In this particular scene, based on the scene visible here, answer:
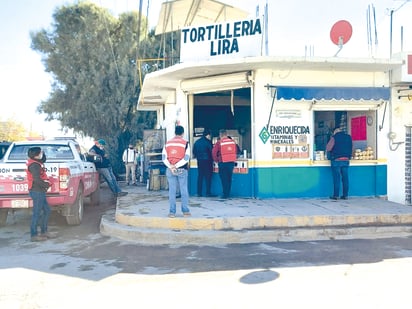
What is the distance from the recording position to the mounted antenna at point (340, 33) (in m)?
10.4

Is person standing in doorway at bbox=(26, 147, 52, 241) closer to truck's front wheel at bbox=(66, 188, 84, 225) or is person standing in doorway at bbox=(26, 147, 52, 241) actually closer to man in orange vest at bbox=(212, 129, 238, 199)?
truck's front wheel at bbox=(66, 188, 84, 225)

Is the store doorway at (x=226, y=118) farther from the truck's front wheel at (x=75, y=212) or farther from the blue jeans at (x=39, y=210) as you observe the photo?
the blue jeans at (x=39, y=210)

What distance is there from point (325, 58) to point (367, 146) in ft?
9.96

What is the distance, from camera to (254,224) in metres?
7.86

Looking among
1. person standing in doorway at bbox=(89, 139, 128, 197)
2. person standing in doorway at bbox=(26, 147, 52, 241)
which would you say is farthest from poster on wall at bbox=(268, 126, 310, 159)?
person standing in doorway at bbox=(26, 147, 52, 241)

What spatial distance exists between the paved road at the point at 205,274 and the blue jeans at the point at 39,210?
325 mm

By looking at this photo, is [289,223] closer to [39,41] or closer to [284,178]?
[284,178]

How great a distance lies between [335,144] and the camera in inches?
400

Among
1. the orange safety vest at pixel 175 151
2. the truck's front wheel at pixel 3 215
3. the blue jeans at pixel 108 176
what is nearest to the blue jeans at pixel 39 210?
the truck's front wheel at pixel 3 215

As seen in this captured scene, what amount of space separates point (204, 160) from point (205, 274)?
5266mm

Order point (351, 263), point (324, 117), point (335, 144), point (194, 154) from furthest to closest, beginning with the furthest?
point (324, 117)
point (194, 154)
point (335, 144)
point (351, 263)

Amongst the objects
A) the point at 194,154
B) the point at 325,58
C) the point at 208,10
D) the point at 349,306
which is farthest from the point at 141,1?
the point at 349,306

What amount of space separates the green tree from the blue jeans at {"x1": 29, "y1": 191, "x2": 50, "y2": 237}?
14.4 meters

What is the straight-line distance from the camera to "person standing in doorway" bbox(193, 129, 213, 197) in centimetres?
1051
